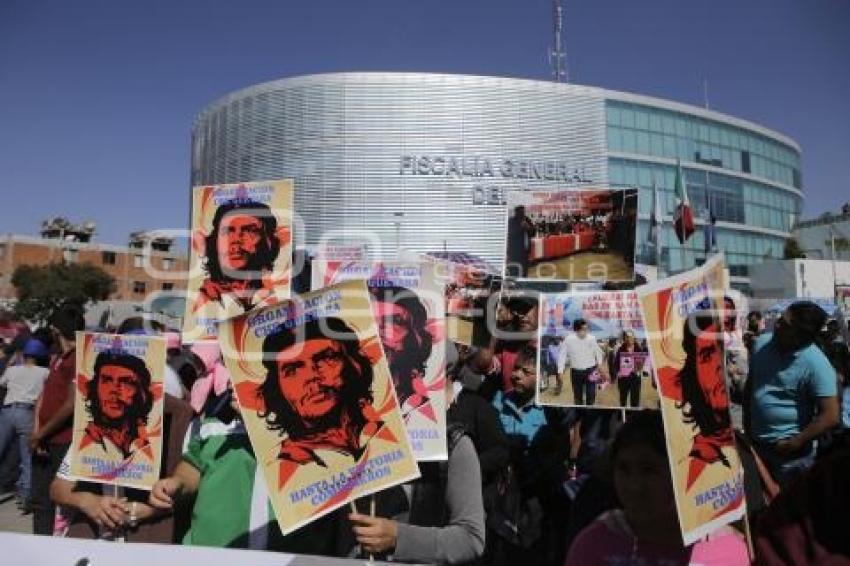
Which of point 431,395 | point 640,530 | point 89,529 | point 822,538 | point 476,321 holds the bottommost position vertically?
point 89,529

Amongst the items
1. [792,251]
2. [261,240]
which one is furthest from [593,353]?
[792,251]

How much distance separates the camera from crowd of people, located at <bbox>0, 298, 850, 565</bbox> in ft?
6.76

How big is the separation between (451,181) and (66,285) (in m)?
34.2

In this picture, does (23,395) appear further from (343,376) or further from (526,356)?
(343,376)

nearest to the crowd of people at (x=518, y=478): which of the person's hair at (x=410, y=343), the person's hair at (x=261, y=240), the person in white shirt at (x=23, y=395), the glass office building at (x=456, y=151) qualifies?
the person's hair at (x=410, y=343)

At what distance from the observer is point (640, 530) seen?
2078mm

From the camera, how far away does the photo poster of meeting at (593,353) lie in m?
4.97

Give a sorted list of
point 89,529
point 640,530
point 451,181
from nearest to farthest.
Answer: point 640,530 → point 89,529 → point 451,181

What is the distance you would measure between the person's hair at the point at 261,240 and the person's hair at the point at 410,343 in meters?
1.79

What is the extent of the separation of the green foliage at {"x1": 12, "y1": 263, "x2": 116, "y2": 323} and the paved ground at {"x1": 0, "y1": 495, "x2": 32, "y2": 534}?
52.9 m

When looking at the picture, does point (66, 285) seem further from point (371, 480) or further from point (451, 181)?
point (371, 480)

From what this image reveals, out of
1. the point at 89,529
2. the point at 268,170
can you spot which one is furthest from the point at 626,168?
the point at 89,529

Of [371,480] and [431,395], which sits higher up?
[431,395]

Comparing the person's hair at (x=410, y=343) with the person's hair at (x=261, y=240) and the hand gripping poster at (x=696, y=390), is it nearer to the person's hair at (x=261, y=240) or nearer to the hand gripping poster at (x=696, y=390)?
the hand gripping poster at (x=696, y=390)
